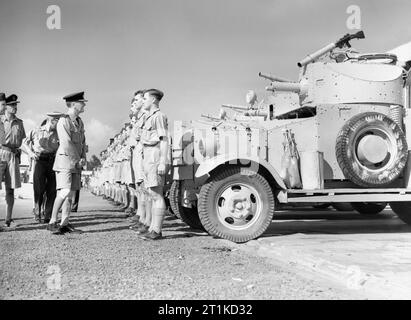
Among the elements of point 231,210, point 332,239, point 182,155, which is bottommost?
point 332,239

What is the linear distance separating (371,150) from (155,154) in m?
2.82

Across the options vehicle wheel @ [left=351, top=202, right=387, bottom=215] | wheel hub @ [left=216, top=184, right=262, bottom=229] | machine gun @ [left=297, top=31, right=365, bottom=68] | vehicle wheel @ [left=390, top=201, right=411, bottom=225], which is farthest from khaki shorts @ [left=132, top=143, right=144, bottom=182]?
vehicle wheel @ [left=351, top=202, right=387, bottom=215]

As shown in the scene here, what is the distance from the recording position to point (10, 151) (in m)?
8.09

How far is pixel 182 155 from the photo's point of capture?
7117 millimetres

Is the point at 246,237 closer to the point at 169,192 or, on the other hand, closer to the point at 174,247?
the point at 174,247

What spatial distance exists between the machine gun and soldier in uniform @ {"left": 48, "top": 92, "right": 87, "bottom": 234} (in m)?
4.02

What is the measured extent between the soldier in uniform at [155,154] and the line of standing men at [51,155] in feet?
3.61

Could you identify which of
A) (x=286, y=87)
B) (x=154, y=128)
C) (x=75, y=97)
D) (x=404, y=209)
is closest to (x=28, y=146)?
(x=75, y=97)

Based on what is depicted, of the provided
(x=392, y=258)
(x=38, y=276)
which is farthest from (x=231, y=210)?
(x=38, y=276)

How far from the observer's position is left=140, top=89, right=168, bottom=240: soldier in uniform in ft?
21.9

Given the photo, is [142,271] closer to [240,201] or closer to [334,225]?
[240,201]

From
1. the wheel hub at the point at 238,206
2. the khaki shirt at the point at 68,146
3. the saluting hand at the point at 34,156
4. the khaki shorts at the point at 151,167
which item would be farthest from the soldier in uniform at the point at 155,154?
the saluting hand at the point at 34,156
